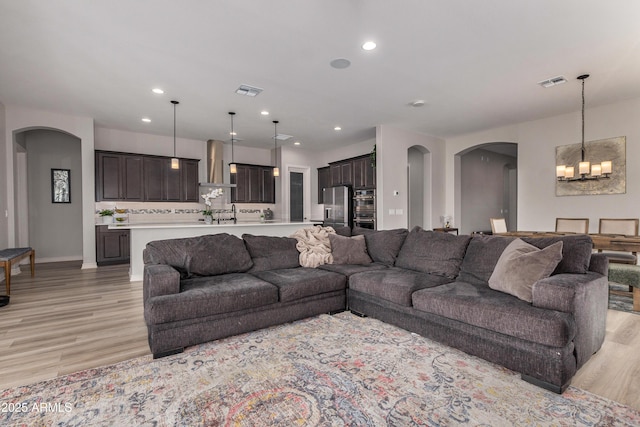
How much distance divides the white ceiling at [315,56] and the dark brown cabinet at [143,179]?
124 cm

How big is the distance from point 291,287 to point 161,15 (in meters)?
2.66

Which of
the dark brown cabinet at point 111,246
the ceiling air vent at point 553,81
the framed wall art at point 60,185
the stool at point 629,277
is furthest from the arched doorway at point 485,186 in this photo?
the framed wall art at point 60,185

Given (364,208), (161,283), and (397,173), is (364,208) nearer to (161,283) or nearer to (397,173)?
(397,173)

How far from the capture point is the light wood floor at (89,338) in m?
2.06

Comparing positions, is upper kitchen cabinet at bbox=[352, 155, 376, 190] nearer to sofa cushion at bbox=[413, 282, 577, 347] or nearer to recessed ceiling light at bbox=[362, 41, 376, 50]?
recessed ceiling light at bbox=[362, 41, 376, 50]

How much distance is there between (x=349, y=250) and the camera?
3.79 metres

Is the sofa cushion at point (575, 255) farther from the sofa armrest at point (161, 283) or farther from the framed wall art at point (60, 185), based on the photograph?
the framed wall art at point (60, 185)

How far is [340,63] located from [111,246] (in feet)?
18.6

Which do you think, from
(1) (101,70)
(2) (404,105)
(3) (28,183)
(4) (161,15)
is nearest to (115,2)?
(4) (161,15)

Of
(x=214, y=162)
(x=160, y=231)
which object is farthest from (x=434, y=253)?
(x=214, y=162)

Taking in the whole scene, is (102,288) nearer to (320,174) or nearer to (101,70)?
(101,70)

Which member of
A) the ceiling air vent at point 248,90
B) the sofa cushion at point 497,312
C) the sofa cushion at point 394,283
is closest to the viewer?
the sofa cushion at point 497,312

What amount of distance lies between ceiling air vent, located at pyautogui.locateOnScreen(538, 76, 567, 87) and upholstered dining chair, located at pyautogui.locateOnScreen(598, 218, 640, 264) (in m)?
2.19

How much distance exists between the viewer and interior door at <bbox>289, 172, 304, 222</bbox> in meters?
8.94
